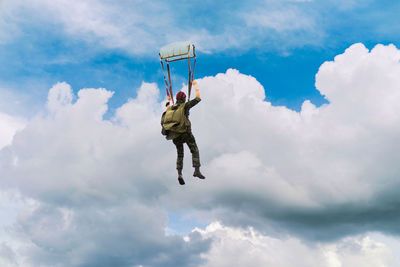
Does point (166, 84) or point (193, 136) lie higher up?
point (166, 84)

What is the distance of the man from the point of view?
24.8m

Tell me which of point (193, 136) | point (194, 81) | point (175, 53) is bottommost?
point (193, 136)

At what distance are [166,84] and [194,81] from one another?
2230mm

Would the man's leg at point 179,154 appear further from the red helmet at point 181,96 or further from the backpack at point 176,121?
the red helmet at point 181,96

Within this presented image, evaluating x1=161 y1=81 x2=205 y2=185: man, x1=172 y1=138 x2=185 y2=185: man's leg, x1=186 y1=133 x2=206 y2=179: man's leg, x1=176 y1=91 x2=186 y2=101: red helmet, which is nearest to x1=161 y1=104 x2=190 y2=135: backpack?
x1=161 y1=81 x2=205 y2=185: man

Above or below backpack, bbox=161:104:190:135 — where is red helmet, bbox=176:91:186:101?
above

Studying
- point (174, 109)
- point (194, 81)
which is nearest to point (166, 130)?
point (174, 109)

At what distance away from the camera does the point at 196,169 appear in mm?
25859

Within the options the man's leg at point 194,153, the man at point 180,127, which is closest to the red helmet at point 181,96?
the man at point 180,127

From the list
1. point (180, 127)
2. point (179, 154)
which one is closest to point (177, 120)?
point (180, 127)

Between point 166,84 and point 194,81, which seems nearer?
point 194,81

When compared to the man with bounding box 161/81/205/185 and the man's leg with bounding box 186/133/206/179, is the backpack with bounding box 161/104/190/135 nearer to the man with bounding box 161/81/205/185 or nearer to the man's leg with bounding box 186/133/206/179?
the man with bounding box 161/81/205/185

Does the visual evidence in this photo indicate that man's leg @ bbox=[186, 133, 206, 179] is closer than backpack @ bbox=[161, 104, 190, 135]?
No

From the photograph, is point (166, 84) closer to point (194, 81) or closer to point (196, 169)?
point (194, 81)
